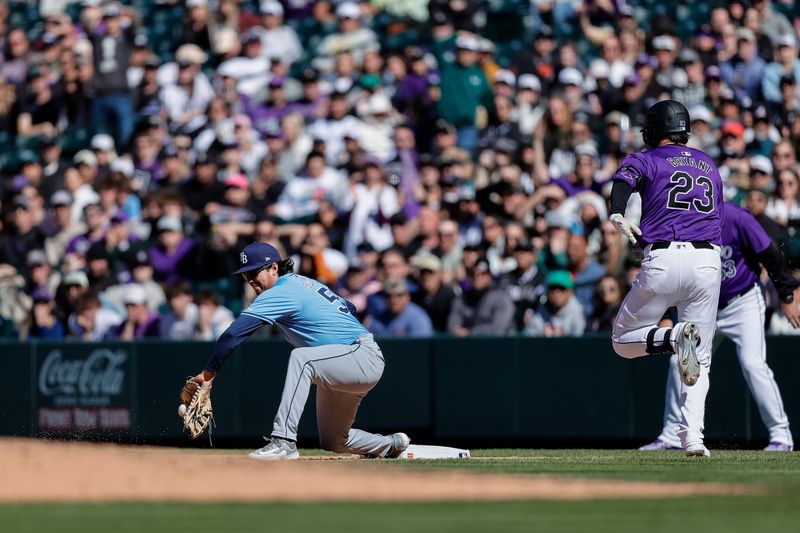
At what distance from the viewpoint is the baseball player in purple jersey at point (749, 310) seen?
36.8 feet

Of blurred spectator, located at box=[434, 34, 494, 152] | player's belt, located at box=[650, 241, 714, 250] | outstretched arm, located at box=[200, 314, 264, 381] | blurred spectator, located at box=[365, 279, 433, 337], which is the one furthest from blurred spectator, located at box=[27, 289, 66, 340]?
player's belt, located at box=[650, 241, 714, 250]

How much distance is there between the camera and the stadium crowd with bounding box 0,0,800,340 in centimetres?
1478

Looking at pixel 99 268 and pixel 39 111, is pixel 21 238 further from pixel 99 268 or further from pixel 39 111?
pixel 39 111

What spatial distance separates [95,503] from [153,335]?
907cm

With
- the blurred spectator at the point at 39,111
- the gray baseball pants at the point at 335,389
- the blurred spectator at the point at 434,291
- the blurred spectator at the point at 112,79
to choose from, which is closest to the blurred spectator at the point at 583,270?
the blurred spectator at the point at 434,291

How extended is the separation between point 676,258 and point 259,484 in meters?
3.24

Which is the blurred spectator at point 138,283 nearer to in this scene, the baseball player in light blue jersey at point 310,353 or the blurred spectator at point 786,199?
the baseball player in light blue jersey at point 310,353

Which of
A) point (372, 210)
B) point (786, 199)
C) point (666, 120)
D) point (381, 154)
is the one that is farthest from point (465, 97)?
point (666, 120)

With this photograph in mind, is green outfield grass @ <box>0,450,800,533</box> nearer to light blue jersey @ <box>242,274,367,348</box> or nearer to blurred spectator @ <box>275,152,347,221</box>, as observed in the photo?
light blue jersey @ <box>242,274,367,348</box>

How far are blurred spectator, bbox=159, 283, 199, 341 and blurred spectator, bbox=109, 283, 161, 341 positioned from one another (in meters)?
0.21

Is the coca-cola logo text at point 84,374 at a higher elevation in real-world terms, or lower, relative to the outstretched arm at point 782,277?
lower

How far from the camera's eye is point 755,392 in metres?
11.2

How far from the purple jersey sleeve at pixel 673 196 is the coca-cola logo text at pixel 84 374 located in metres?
7.82

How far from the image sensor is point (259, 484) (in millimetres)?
8023
